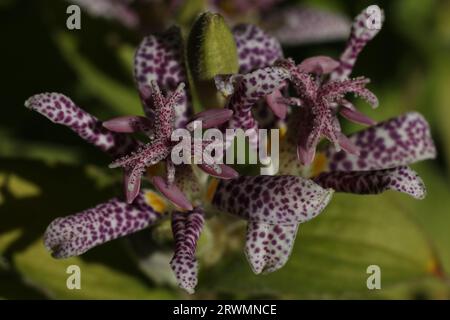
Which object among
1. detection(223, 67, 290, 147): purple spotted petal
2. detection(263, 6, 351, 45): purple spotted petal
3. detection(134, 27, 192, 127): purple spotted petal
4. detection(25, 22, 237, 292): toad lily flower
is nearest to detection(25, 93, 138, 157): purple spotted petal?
detection(25, 22, 237, 292): toad lily flower

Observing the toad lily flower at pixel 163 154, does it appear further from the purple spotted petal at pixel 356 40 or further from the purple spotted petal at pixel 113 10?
the purple spotted petal at pixel 113 10

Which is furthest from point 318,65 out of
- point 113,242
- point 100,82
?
point 100,82

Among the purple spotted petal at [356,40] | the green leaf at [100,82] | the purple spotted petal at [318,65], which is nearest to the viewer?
the purple spotted petal at [318,65]

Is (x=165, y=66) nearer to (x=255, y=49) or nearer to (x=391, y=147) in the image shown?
(x=255, y=49)

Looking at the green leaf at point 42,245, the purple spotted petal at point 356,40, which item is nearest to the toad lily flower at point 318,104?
the purple spotted petal at point 356,40

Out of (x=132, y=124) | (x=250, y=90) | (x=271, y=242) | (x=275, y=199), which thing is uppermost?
(x=250, y=90)
